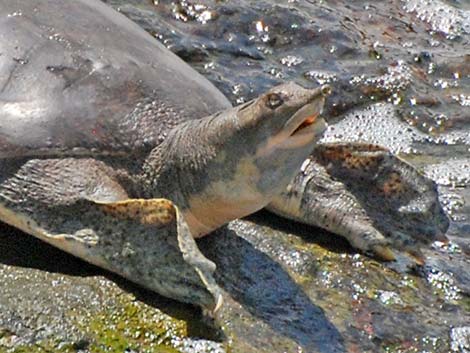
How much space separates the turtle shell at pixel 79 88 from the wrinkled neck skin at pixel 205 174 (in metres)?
0.08

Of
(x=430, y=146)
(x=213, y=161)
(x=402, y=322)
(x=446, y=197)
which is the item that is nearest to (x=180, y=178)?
(x=213, y=161)

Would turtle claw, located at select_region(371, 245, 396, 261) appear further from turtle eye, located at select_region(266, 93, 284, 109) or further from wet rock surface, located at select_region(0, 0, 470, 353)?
turtle eye, located at select_region(266, 93, 284, 109)

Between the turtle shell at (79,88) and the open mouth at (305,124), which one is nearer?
the open mouth at (305,124)

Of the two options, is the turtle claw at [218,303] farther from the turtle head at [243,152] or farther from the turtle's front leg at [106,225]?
the turtle head at [243,152]

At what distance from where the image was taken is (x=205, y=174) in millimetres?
3721

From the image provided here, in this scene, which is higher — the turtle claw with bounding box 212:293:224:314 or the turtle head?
the turtle head

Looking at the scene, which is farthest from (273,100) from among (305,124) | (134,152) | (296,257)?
(296,257)

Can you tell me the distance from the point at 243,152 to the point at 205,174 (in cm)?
19

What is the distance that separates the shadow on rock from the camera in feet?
11.6

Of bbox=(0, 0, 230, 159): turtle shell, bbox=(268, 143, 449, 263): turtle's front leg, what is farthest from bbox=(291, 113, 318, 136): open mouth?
bbox=(268, 143, 449, 263): turtle's front leg

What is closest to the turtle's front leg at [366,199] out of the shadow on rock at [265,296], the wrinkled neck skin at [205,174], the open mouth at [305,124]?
the shadow on rock at [265,296]

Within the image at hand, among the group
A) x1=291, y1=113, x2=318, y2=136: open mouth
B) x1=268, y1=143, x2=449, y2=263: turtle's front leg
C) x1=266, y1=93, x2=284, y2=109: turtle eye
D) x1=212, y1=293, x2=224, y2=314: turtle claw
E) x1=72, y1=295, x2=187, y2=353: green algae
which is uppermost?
x1=266, y1=93, x2=284, y2=109: turtle eye

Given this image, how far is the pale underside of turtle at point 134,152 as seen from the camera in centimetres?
347

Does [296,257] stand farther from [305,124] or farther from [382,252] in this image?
[305,124]
